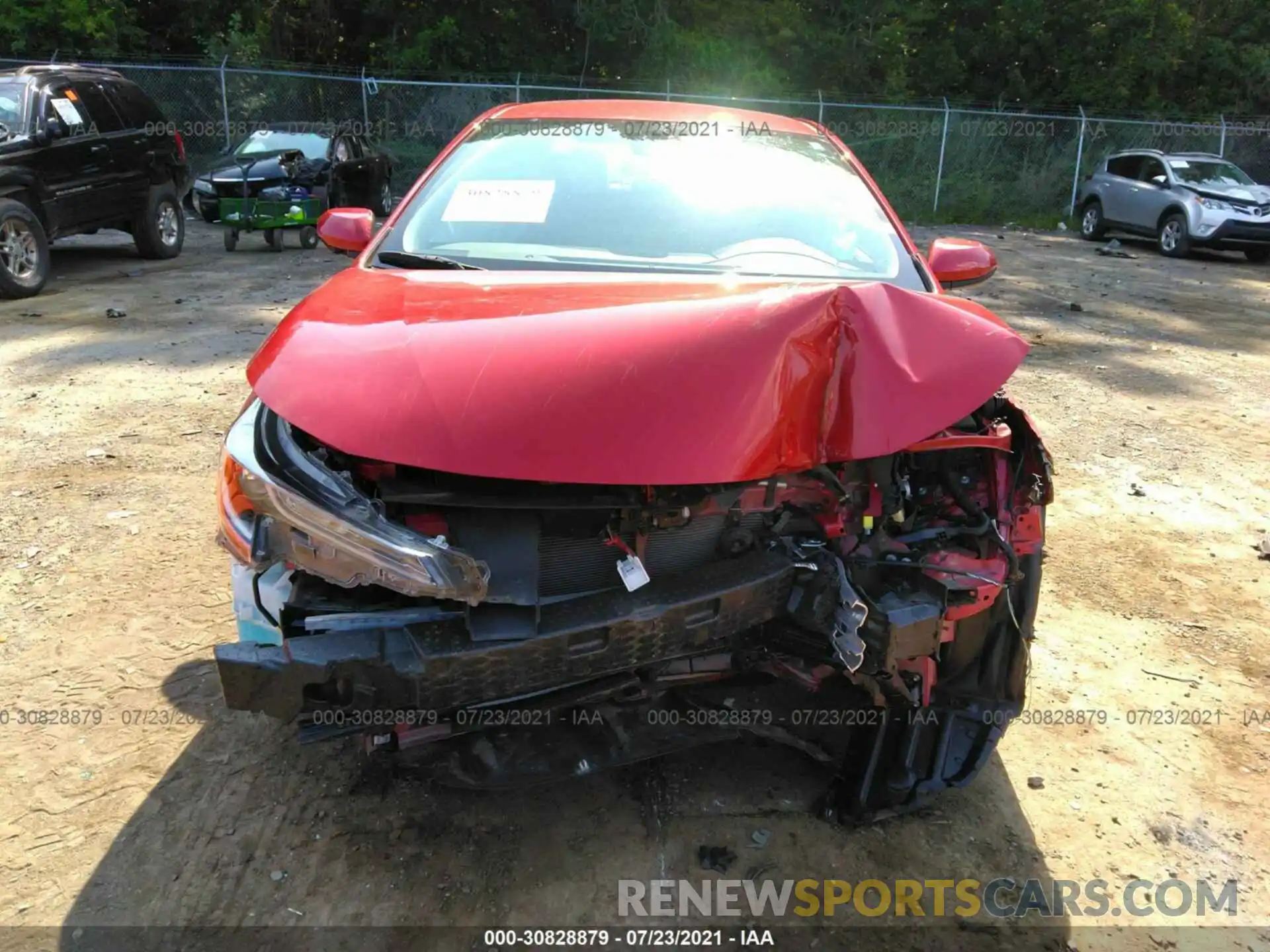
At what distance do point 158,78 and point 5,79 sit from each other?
23.8 feet

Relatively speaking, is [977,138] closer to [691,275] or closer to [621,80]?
[621,80]

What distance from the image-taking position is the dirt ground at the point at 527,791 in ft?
7.32

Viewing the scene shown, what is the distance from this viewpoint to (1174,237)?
45.2ft

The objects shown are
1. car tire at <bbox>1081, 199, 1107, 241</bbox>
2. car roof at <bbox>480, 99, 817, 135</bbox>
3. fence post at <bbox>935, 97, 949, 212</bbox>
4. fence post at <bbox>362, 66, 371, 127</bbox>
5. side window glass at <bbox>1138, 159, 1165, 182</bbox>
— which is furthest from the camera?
fence post at <bbox>935, 97, 949, 212</bbox>

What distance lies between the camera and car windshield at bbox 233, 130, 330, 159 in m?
12.0

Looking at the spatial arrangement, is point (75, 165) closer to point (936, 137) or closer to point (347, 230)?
point (347, 230)

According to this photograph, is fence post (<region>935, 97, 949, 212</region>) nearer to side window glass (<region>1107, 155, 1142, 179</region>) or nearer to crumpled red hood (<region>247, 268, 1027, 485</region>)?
side window glass (<region>1107, 155, 1142, 179</region>)

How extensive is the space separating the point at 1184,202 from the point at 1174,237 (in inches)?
21.2

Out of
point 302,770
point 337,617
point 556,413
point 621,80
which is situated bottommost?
point 302,770

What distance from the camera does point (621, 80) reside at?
1897 centimetres

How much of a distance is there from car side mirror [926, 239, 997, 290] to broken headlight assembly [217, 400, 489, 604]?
7.44 feet

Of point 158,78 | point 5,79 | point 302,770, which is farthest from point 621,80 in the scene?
point 302,770

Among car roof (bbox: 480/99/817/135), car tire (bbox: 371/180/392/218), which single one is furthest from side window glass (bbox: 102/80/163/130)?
car roof (bbox: 480/99/817/135)

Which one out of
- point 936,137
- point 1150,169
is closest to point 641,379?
point 1150,169
